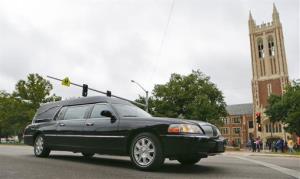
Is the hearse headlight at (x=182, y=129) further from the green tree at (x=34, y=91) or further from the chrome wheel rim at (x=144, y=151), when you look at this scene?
the green tree at (x=34, y=91)

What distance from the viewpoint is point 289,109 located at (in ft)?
164

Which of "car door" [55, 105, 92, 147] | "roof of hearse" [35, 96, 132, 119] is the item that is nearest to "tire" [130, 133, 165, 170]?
"roof of hearse" [35, 96, 132, 119]

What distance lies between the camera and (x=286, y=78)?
9038 centimetres

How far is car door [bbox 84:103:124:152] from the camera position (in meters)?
6.88

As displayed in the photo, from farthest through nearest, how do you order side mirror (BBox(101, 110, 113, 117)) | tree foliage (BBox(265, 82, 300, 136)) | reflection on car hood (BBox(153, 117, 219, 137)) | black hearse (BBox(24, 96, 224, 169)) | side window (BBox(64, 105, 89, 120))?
tree foliage (BBox(265, 82, 300, 136)) < side window (BBox(64, 105, 89, 120)) < side mirror (BBox(101, 110, 113, 117)) < reflection on car hood (BBox(153, 117, 219, 137)) < black hearse (BBox(24, 96, 224, 169))

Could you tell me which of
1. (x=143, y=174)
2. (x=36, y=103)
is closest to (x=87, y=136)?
(x=143, y=174)

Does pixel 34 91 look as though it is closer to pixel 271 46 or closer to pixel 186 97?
pixel 186 97

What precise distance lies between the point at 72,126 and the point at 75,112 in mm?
442

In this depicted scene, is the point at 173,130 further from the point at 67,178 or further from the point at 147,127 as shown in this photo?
the point at 67,178

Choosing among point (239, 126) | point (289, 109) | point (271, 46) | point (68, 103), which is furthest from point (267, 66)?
point (68, 103)

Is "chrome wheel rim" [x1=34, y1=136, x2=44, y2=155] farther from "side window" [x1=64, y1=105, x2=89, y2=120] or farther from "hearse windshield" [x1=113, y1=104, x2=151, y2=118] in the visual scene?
"hearse windshield" [x1=113, y1=104, x2=151, y2=118]

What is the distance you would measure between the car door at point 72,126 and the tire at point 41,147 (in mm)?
669

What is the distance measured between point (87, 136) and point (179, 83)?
150 feet

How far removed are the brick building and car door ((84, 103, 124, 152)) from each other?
100631mm
